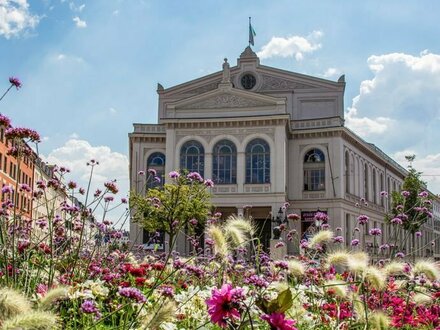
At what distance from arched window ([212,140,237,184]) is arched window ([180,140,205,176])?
1054mm

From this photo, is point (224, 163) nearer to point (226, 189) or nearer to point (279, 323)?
point (226, 189)

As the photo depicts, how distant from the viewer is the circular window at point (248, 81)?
177 ft

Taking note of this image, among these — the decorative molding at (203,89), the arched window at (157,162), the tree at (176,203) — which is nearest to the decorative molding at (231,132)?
the arched window at (157,162)

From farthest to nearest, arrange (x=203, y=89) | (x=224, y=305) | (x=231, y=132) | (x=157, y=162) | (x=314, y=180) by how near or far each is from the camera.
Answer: (x=203, y=89) → (x=157, y=162) → (x=314, y=180) → (x=231, y=132) → (x=224, y=305)

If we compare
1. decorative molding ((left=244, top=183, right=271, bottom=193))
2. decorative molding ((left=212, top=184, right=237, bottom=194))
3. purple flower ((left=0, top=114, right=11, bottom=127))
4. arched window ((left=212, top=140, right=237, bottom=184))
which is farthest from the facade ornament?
purple flower ((left=0, top=114, right=11, bottom=127))

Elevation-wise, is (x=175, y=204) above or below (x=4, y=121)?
below

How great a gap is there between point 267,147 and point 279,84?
10.6 meters

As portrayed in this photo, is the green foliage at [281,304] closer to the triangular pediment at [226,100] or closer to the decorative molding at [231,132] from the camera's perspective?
the decorative molding at [231,132]

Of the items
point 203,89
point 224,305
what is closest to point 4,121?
point 224,305

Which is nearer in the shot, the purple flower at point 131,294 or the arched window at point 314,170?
the purple flower at point 131,294

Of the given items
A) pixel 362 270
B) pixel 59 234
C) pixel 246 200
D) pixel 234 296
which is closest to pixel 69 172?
pixel 59 234

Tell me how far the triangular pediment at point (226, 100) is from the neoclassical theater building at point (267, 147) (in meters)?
0.08

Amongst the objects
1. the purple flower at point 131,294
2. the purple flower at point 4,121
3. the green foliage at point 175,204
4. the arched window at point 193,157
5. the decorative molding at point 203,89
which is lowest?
the purple flower at point 131,294

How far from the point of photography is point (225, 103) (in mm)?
46969
